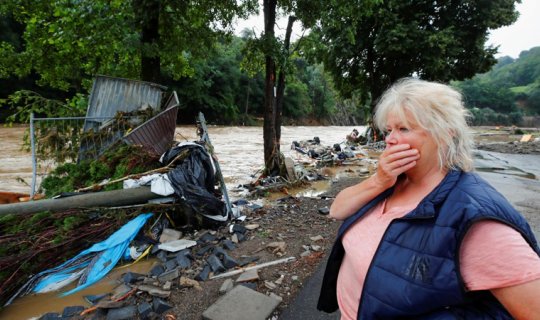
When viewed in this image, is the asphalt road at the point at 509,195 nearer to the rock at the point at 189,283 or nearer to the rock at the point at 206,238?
the rock at the point at 189,283

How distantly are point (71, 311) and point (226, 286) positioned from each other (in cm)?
150

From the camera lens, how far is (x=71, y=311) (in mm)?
2781

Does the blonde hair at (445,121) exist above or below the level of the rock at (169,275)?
above

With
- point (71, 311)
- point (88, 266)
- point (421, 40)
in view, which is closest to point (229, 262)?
point (71, 311)

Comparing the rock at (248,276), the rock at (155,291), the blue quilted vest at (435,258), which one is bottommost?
the rock at (155,291)

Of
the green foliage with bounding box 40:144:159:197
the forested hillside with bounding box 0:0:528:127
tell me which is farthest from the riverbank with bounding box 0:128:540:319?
the forested hillside with bounding box 0:0:528:127

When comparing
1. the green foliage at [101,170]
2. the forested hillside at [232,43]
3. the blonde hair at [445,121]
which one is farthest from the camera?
the forested hillside at [232,43]

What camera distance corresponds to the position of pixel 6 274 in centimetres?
312

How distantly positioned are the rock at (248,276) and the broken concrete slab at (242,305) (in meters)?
0.25

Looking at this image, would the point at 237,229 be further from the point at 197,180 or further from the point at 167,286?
the point at 167,286

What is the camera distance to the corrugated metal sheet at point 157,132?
5.38 m

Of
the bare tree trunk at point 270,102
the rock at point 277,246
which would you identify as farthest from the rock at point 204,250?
the bare tree trunk at point 270,102

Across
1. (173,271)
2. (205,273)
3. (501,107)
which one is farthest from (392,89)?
(501,107)

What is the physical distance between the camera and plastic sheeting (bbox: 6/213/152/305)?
3.32 m
